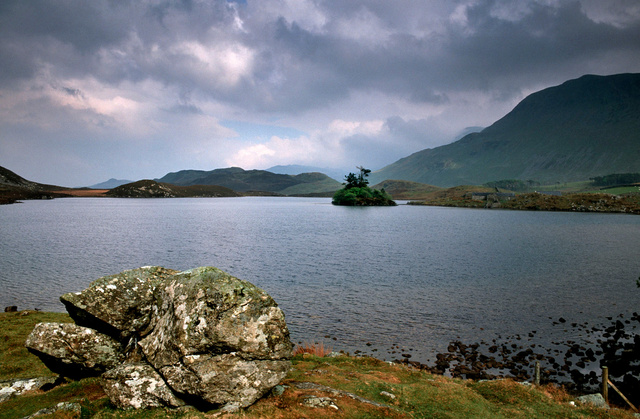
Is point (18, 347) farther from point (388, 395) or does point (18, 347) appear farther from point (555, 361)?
point (555, 361)

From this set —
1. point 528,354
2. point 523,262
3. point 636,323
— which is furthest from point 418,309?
point 523,262

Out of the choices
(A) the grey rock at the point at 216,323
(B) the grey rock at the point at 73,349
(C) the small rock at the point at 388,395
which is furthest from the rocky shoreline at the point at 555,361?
(B) the grey rock at the point at 73,349

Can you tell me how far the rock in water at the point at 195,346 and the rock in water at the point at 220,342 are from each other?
0.09ft

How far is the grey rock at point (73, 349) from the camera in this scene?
39.4 ft

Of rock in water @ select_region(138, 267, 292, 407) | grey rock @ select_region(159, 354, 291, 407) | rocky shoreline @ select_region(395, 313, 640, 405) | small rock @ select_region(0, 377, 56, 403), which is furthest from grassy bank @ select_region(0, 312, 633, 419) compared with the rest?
rocky shoreline @ select_region(395, 313, 640, 405)

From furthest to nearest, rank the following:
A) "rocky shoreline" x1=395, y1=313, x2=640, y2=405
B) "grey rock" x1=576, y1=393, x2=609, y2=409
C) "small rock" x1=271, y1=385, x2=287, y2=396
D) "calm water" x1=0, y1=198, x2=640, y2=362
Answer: "calm water" x1=0, y1=198, x2=640, y2=362 → "rocky shoreline" x1=395, y1=313, x2=640, y2=405 → "grey rock" x1=576, y1=393, x2=609, y2=409 → "small rock" x1=271, y1=385, x2=287, y2=396

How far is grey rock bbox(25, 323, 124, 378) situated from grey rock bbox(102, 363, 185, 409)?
264 centimetres

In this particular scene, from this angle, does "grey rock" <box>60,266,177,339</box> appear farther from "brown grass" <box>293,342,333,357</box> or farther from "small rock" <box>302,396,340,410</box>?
"brown grass" <box>293,342,333,357</box>

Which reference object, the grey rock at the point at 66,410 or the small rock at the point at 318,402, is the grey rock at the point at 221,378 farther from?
the grey rock at the point at 66,410

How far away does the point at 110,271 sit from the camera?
41.8 m

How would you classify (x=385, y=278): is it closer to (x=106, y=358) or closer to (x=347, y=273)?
(x=347, y=273)

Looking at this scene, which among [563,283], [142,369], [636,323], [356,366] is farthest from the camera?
[563,283]

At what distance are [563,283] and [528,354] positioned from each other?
72.8 feet

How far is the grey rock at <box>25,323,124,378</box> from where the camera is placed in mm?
12000
